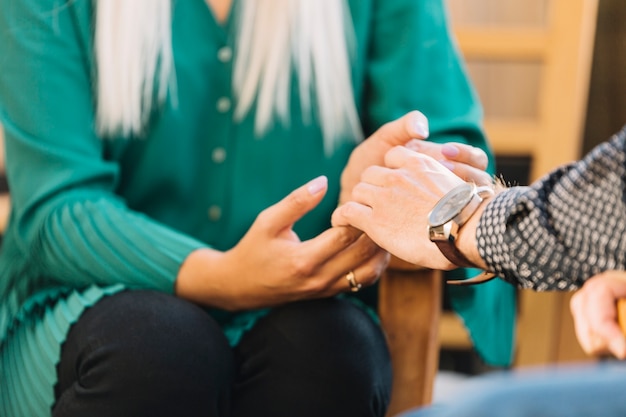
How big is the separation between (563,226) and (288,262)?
0.30m

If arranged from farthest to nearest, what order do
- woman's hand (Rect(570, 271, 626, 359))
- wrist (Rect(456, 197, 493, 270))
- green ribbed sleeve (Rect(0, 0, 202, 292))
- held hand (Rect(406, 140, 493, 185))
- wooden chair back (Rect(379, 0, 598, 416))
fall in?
wooden chair back (Rect(379, 0, 598, 416))
green ribbed sleeve (Rect(0, 0, 202, 292))
held hand (Rect(406, 140, 493, 185))
wrist (Rect(456, 197, 493, 270))
woman's hand (Rect(570, 271, 626, 359))

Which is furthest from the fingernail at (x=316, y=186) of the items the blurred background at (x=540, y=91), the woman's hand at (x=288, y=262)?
the blurred background at (x=540, y=91)

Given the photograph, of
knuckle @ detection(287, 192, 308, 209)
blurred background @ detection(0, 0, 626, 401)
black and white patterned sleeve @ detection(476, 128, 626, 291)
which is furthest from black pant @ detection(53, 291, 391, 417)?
blurred background @ detection(0, 0, 626, 401)

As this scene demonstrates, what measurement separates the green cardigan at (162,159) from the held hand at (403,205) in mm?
165

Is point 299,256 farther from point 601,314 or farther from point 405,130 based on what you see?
point 601,314

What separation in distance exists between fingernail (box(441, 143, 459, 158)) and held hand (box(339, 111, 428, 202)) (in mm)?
32

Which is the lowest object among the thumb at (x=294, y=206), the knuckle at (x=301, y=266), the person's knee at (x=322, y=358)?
the person's knee at (x=322, y=358)

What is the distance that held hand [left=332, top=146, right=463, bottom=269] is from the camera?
0.75 m

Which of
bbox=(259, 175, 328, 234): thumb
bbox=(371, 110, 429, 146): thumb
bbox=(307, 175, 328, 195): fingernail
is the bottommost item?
bbox=(259, 175, 328, 234): thumb

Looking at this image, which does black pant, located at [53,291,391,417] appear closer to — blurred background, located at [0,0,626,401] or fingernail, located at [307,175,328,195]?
fingernail, located at [307,175,328,195]

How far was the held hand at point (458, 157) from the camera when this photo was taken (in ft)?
2.63

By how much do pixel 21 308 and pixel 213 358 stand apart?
254 millimetres

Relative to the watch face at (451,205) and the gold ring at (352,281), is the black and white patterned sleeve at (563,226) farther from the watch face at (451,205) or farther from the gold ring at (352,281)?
the gold ring at (352,281)

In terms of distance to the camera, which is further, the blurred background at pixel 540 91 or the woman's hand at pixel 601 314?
the blurred background at pixel 540 91
